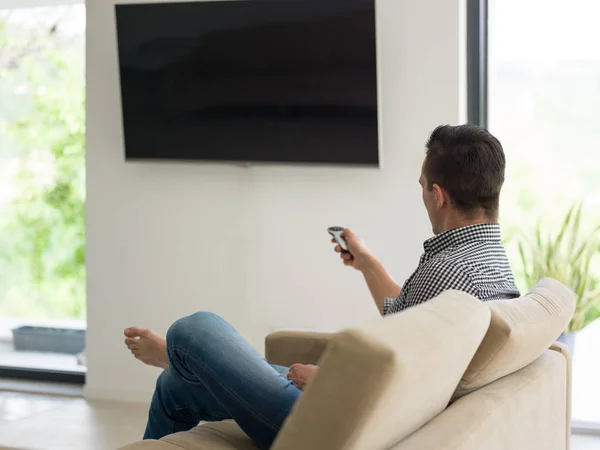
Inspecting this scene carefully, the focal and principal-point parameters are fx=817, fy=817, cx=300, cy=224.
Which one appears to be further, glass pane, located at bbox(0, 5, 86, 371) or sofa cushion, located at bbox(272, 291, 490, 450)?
glass pane, located at bbox(0, 5, 86, 371)

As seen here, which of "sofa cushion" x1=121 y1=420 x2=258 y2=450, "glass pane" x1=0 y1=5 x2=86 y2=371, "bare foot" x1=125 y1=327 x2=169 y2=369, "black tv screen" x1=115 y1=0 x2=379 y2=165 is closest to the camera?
"sofa cushion" x1=121 y1=420 x2=258 y2=450

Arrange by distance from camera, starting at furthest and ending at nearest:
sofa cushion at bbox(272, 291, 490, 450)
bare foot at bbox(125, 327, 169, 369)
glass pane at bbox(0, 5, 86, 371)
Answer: glass pane at bbox(0, 5, 86, 371)
bare foot at bbox(125, 327, 169, 369)
sofa cushion at bbox(272, 291, 490, 450)

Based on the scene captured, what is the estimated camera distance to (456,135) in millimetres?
2100

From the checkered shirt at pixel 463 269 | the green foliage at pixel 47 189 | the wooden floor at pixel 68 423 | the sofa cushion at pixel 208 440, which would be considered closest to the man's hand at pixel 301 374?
the sofa cushion at pixel 208 440

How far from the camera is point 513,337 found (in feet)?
5.44

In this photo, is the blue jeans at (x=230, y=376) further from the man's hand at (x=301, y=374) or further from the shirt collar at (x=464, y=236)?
the shirt collar at (x=464, y=236)

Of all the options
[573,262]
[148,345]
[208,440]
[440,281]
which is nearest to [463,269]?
[440,281]

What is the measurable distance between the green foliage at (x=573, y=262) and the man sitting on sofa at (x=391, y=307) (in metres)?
1.43

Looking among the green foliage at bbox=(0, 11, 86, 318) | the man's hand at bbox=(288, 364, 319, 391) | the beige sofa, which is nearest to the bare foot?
the beige sofa

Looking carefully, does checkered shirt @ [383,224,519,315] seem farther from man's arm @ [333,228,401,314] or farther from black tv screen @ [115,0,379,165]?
black tv screen @ [115,0,379,165]

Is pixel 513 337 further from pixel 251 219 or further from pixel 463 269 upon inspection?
pixel 251 219

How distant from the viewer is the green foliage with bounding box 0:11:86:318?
4.41m

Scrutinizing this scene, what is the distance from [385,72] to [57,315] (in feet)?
7.47

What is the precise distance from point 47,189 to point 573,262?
2.76 metres
